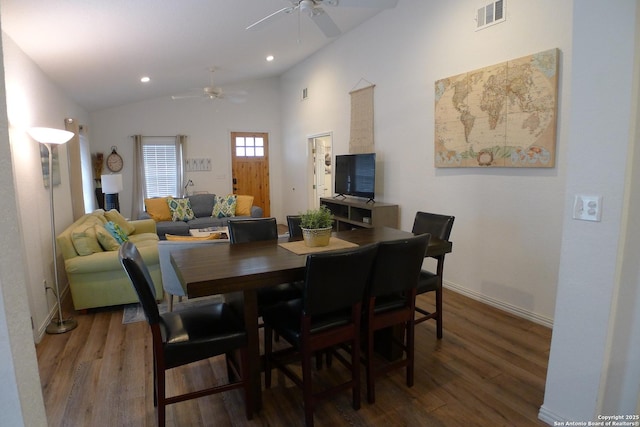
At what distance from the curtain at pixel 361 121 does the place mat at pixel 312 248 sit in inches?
116

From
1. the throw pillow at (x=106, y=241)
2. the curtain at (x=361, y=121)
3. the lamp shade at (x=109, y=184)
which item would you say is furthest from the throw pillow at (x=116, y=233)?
the curtain at (x=361, y=121)

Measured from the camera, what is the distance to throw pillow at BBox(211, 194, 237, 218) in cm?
710

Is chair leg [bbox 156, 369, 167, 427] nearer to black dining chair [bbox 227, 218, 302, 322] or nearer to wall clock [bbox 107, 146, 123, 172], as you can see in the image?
black dining chair [bbox 227, 218, 302, 322]

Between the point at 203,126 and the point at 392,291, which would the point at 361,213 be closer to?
the point at 392,291

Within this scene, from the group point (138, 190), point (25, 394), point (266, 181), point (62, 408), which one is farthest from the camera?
point (266, 181)

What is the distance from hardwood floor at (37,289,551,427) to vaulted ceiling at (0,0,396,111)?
254 cm

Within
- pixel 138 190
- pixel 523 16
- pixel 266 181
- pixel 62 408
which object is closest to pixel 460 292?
pixel 523 16

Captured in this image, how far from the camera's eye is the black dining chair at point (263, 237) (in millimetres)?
2746

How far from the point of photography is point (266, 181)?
8.79 m

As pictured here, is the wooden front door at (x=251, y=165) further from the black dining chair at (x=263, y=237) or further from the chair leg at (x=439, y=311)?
the chair leg at (x=439, y=311)

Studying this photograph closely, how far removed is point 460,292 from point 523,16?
2768 millimetres

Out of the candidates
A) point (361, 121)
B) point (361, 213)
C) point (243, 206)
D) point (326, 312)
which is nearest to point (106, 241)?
point (326, 312)

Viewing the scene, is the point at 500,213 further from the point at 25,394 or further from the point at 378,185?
the point at 25,394

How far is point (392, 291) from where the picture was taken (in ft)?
7.24
